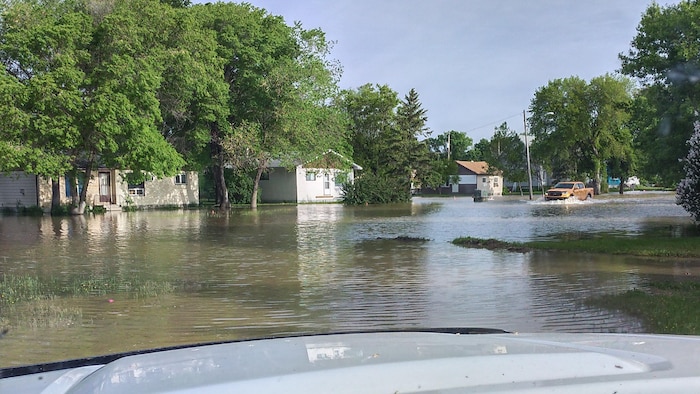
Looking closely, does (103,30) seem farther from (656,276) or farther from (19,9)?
→ (656,276)

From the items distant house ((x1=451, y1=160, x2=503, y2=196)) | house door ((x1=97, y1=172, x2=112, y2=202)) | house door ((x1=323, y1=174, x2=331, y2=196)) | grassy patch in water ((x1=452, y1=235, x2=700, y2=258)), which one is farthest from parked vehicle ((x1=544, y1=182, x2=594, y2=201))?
distant house ((x1=451, y1=160, x2=503, y2=196))

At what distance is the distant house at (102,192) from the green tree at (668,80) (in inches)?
1261

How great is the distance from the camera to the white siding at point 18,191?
39344mm

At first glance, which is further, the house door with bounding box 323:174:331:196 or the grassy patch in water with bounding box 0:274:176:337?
the house door with bounding box 323:174:331:196

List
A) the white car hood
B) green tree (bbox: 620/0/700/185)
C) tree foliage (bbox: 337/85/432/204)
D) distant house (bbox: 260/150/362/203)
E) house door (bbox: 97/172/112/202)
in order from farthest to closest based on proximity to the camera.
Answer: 1. tree foliage (bbox: 337/85/432/204)
2. distant house (bbox: 260/150/362/203)
3. house door (bbox: 97/172/112/202)
4. green tree (bbox: 620/0/700/185)
5. the white car hood

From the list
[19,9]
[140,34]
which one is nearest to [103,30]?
[140,34]

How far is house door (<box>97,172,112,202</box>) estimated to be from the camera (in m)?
40.8

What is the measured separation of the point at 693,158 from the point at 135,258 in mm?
14342

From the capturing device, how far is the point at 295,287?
10.1 meters

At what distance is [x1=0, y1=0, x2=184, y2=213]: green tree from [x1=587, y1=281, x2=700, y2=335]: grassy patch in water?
1065 inches

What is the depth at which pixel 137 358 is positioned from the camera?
2496 mm

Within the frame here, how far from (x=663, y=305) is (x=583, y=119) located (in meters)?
58.1

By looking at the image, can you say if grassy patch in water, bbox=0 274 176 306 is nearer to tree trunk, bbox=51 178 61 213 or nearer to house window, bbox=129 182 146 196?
tree trunk, bbox=51 178 61 213

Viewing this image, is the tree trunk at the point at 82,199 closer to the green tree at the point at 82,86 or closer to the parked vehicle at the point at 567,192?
the green tree at the point at 82,86
